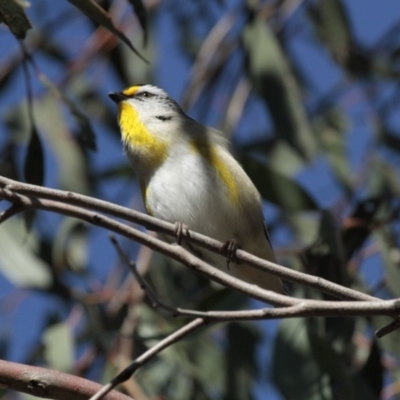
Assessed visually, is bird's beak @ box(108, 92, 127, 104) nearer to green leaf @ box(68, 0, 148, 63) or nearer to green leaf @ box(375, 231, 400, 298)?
green leaf @ box(375, 231, 400, 298)

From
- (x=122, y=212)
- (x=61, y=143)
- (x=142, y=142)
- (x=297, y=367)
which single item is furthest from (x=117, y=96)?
(x=122, y=212)

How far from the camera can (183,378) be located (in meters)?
3.89

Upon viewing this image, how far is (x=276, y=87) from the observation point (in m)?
3.92

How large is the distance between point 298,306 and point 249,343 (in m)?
2.02

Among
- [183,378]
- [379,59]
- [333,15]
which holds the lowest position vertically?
[183,378]

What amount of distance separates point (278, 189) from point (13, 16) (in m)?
1.41

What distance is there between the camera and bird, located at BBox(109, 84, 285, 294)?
327 cm

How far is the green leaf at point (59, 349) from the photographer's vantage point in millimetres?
3619

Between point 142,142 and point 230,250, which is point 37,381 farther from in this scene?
point 142,142

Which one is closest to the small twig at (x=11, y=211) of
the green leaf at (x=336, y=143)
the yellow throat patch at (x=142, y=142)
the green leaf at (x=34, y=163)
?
the green leaf at (x=34, y=163)

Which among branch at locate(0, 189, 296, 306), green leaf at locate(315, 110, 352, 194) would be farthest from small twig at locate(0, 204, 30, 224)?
green leaf at locate(315, 110, 352, 194)

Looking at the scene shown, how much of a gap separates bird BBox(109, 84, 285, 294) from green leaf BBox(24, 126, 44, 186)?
0.43 metres

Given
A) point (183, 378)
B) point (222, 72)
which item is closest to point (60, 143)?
point (222, 72)

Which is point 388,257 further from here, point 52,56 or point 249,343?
point 52,56
